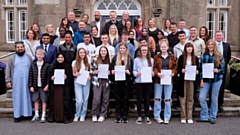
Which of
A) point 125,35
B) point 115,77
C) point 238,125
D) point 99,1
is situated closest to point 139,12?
point 99,1

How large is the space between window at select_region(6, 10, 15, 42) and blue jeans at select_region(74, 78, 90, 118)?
20.6 ft

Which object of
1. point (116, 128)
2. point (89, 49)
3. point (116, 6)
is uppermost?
point (116, 6)

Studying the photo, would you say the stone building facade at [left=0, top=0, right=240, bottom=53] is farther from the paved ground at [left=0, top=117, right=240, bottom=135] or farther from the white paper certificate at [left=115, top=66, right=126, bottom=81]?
the paved ground at [left=0, top=117, right=240, bottom=135]

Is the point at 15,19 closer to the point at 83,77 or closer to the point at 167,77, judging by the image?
the point at 83,77

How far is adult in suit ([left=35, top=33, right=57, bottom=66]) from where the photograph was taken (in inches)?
273

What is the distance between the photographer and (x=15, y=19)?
11359 millimetres

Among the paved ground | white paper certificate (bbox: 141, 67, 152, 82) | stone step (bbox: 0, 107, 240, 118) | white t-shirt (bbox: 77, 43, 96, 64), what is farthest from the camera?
stone step (bbox: 0, 107, 240, 118)

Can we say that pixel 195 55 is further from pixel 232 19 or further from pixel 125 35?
pixel 232 19

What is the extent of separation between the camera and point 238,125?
Answer: 21.2ft

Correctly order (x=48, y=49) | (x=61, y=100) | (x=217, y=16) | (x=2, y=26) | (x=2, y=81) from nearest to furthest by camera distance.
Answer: (x=61, y=100)
(x=48, y=49)
(x=2, y=81)
(x=217, y=16)
(x=2, y=26)

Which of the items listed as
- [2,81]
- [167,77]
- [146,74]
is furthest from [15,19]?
[167,77]

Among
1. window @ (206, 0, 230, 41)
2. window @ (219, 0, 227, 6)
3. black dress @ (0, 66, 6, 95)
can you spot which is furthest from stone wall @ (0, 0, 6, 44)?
window @ (219, 0, 227, 6)

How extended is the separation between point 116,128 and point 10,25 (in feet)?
25.4

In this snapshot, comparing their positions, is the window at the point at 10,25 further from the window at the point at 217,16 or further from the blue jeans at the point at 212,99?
the blue jeans at the point at 212,99
